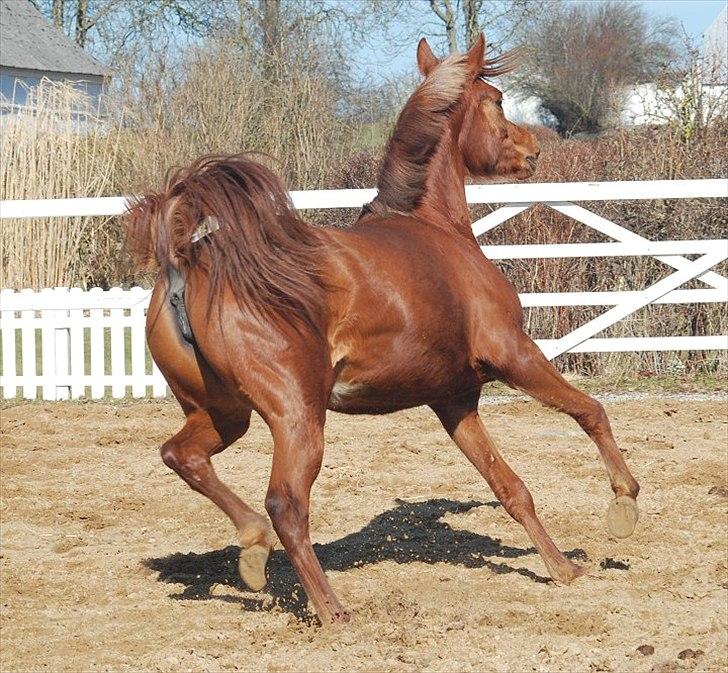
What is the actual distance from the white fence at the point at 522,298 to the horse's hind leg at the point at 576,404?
180 inches

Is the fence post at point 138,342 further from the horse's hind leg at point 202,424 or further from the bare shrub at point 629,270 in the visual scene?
the horse's hind leg at point 202,424

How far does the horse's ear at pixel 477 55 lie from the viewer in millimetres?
5566

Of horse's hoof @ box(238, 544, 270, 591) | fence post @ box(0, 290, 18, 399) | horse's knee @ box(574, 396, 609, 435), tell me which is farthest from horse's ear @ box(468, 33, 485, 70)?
fence post @ box(0, 290, 18, 399)

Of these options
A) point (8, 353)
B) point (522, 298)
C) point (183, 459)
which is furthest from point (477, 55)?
point (8, 353)

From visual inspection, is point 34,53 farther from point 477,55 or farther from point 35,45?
point 477,55

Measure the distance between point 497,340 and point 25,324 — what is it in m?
6.18

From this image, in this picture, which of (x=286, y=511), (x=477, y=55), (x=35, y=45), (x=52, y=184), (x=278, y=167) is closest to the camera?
(x=286, y=511)

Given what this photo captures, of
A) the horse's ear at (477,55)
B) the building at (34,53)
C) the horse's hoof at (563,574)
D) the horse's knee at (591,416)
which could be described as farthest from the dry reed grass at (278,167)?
the building at (34,53)

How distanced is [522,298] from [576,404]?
480 cm

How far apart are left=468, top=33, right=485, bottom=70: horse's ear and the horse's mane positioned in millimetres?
84

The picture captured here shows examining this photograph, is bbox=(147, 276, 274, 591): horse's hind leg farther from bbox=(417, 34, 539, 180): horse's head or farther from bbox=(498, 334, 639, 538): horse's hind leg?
bbox=(417, 34, 539, 180): horse's head

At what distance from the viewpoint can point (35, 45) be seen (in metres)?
35.2

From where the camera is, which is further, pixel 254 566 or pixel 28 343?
pixel 28 343

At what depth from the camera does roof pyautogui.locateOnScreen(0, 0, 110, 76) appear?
112ft
